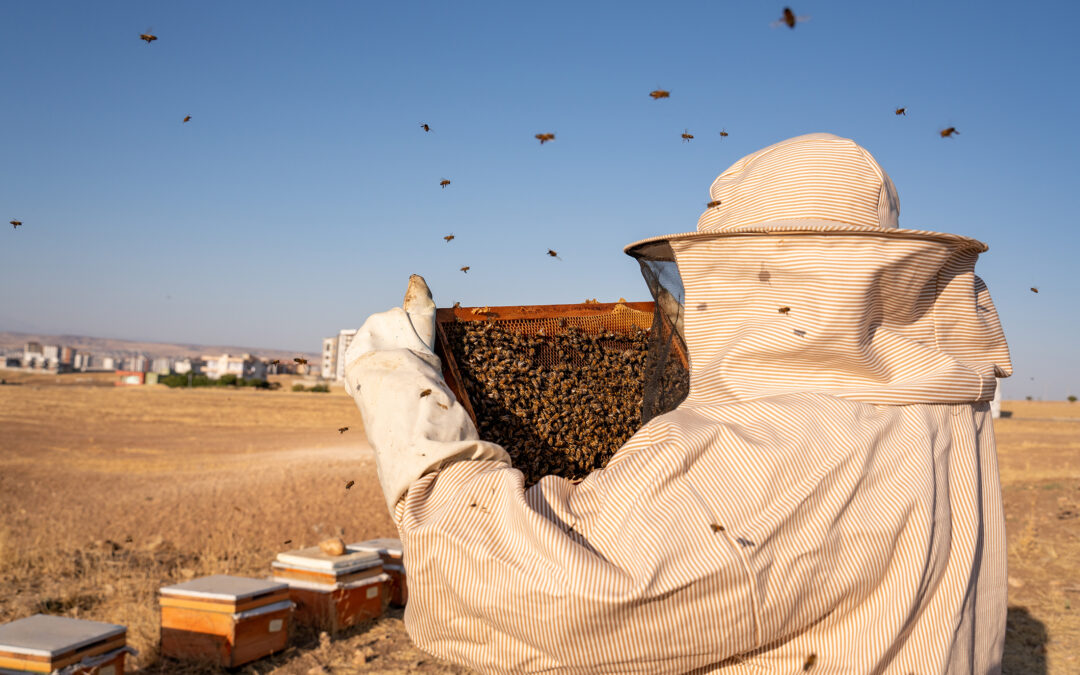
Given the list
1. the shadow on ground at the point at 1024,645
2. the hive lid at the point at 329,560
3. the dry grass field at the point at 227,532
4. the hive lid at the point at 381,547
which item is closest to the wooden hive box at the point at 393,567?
the hive lid at the point at 381,547

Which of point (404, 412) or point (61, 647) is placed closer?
point (404, 412)

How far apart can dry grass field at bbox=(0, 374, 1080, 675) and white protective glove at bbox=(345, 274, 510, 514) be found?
5.78 m

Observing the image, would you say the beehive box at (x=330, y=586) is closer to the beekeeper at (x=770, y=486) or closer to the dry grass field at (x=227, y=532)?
the dry grass field at (x=227, y=532)

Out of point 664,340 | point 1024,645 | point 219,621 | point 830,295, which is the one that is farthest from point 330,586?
point 830,295

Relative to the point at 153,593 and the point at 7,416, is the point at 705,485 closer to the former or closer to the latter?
the point at 153,593

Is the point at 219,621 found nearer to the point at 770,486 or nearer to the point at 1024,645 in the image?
the point at 770,486

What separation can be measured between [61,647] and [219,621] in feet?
5.47

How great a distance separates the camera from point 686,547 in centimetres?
166

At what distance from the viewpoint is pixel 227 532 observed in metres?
11.8

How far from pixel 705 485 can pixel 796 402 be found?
37cm

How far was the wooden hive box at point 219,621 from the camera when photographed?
694cm

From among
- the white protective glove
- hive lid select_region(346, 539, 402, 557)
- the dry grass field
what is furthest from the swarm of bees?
hive lid select_region(346, 539, 402, 557)

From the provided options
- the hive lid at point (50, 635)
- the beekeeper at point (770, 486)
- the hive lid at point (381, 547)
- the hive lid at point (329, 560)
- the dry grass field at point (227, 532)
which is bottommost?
the dry grass field at point (227, 532)

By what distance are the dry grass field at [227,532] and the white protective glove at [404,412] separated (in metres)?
5.78
